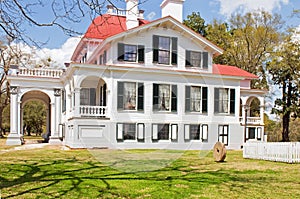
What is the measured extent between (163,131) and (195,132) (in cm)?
219

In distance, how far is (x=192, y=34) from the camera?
911 inches

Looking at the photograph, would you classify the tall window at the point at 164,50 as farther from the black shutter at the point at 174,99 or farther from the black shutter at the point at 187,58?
the black shutter at the point at 174,99

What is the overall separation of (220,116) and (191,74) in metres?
3.61

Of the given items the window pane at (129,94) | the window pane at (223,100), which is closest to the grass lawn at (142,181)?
the window pane at (129,94)

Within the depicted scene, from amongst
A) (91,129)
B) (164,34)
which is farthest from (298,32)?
(91,129)

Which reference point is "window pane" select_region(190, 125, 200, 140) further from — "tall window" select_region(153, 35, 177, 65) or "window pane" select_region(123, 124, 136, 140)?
"tall window" select_region(153, 35, 177, 65)

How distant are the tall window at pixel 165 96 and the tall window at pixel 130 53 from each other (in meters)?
2.08

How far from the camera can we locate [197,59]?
2355 cm

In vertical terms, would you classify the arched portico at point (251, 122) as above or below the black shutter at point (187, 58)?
below

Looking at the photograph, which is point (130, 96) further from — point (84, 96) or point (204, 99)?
point (204, 99)

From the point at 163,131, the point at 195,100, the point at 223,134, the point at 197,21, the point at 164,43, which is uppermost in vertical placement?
the point at 197,21

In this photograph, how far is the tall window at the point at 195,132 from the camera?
22.3 meters

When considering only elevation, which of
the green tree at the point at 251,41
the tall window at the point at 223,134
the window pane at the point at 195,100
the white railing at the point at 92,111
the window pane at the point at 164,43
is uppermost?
the green tree at the point at 251,41

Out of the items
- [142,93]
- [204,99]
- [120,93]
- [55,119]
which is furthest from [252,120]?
[55,119]
